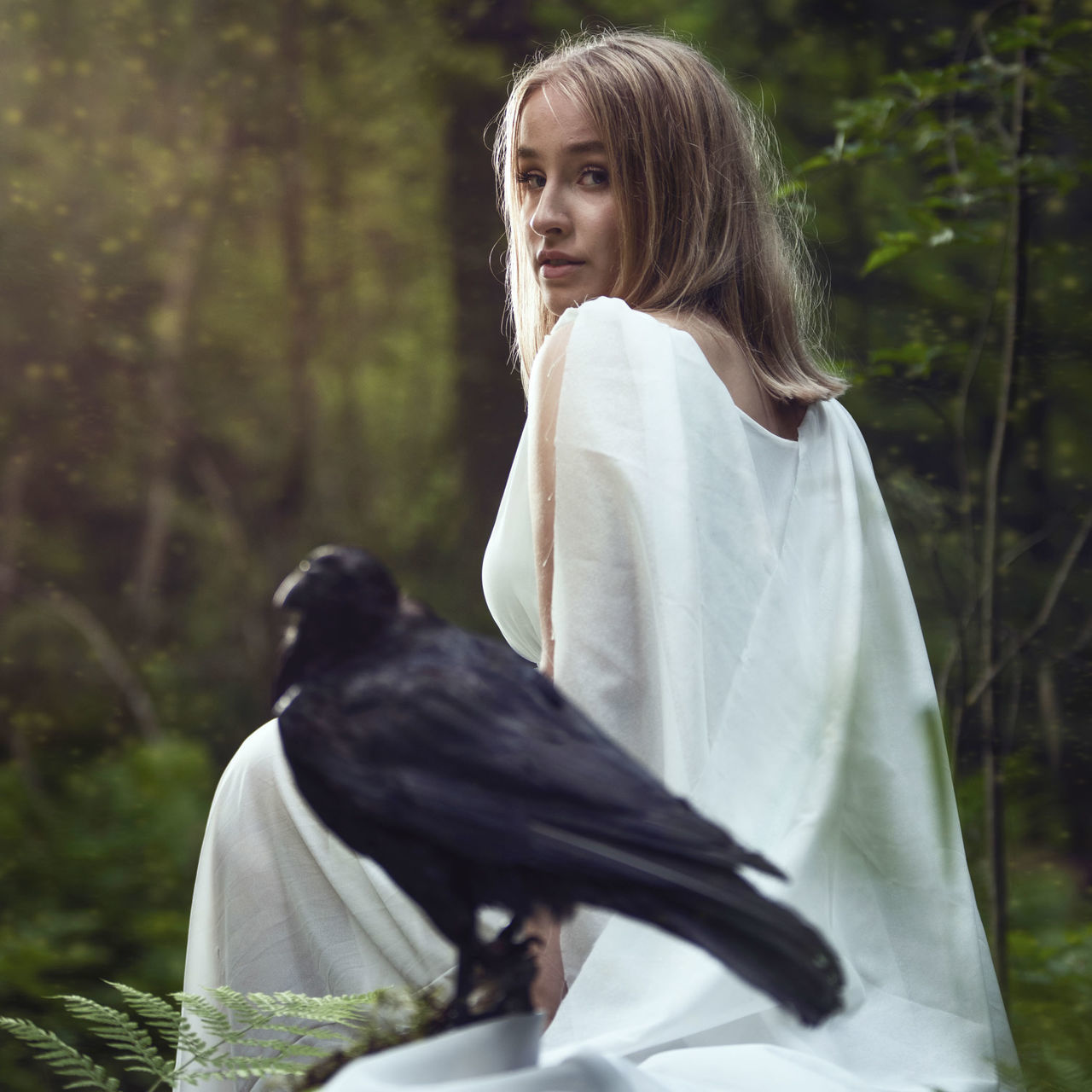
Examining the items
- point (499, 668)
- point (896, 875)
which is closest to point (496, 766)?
point (499, 668)

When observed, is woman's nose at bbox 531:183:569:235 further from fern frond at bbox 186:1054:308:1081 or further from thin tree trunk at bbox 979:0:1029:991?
thin tree trunk at bbox 979:0:1029:991

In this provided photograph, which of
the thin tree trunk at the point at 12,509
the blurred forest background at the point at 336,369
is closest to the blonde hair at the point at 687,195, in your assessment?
the blurred forest background at the point at 336,369

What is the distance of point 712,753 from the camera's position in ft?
3.84

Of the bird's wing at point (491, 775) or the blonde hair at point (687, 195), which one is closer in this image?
the bird's wing at point (491, 775)

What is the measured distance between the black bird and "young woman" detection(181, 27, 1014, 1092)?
39 centimetres

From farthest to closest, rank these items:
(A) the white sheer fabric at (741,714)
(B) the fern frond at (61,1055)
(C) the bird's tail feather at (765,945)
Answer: (A) the white sheer fabric at (741,714) < (B) the fern frond at (61,1055) < (C) the bird's tail feather at (765,945)

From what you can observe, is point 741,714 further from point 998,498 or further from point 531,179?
point 998,498

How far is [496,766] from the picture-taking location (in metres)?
0.67

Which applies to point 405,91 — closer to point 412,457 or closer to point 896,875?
point 412,457

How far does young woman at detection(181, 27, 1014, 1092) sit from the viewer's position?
45.5 inches

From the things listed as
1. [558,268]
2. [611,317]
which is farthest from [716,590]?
[558,268]

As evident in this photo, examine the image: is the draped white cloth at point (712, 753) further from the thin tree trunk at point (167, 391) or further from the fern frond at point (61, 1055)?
the thin tree trunk at point (167, 391)

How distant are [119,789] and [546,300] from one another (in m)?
2.37

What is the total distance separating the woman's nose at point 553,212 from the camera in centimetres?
154
